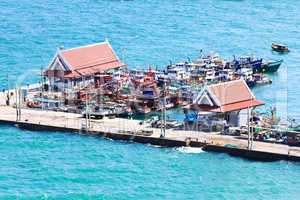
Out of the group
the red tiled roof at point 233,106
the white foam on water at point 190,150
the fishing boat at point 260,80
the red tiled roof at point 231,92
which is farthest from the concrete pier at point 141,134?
the fishing boat at point 260,80

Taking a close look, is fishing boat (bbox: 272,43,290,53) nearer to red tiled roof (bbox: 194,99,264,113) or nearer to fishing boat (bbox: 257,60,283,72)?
fishing boat (bbox: 257,60,283,72)

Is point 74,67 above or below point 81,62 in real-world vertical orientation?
below

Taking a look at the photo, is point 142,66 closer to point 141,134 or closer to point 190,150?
point 141,134

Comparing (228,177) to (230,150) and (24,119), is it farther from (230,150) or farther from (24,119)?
(24,119)

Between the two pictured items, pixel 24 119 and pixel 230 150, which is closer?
pixel 230 150

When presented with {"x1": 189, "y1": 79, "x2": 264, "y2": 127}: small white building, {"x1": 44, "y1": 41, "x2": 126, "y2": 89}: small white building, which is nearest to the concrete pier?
{"x1": 189, "y1": 79, "x2": 264, "y2": 127}: small white building

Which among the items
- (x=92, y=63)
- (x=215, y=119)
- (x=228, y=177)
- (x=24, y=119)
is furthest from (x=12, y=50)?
(x=228, y=177)

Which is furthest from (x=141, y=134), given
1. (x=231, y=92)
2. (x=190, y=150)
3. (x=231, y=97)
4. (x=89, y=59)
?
(x=89, y=59)
